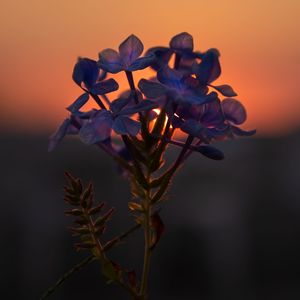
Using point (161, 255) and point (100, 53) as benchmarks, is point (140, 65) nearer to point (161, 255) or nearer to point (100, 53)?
point (100, 53)

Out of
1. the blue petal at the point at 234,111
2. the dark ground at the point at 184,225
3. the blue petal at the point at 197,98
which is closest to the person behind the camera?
the blue petal at the point at 197,98

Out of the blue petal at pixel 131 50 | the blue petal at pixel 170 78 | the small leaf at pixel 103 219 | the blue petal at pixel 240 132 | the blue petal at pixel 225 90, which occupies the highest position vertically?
the blue petal at pixel 131 50

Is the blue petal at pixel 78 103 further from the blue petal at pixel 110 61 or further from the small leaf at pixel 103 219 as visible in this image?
the small leaf at pixel 103 219

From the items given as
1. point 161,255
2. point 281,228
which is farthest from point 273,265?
point 161,255

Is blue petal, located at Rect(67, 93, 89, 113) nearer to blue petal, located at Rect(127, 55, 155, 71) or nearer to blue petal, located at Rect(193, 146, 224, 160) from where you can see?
blue petal, located at Rect(127, 55, 155, 71)

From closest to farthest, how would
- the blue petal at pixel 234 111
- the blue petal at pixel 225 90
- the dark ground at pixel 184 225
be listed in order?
the blue petal at pixel 225 90 < the blue petal at pixel 234 111 < the dark ground at pixel 184 225

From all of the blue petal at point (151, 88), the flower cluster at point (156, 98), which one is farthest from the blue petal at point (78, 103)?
the blue petal at point (151, 88)

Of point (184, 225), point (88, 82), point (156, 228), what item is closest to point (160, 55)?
point (88, 82)
